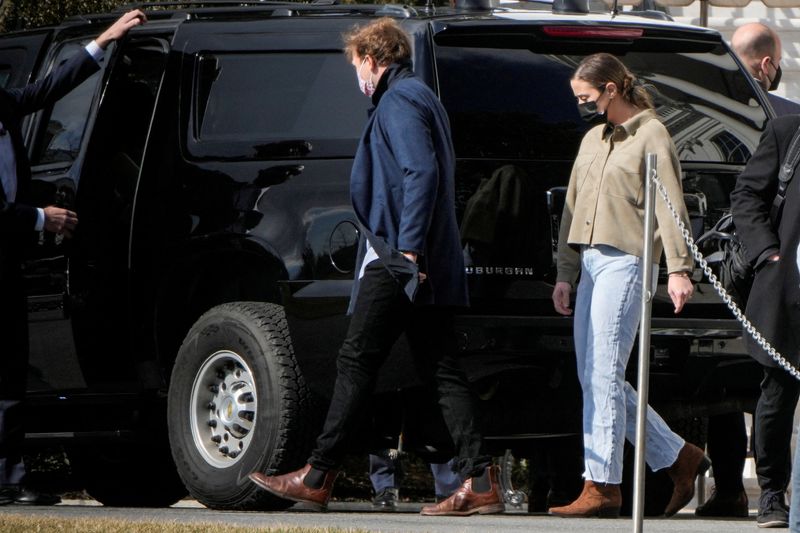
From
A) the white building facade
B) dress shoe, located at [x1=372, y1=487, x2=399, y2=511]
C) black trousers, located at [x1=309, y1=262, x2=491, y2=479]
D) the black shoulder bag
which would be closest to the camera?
black trousers, located at [x1=309, y1=262, x2=491, y2=479]

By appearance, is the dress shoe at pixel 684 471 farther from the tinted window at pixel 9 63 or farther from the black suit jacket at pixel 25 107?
the tinted window at pixel 9 63

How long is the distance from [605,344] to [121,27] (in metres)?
2.54

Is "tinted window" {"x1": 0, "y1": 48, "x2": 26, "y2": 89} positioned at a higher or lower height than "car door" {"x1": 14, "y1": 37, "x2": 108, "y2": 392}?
higher

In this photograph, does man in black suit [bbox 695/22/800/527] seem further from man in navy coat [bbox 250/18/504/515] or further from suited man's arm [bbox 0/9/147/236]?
suited man's arm [bbox 0/9/147/236]

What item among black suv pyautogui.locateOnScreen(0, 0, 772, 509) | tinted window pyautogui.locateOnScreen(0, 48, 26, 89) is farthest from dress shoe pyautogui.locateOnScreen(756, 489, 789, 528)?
tinted window pyautogui.locateOnScreen(0, 48, 26, 89)

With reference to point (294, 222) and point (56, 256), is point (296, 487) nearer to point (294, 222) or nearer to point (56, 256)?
point (294, 222)

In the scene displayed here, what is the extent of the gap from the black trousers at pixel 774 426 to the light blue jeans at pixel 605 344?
1.78 feet

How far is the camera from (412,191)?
6.58 meters

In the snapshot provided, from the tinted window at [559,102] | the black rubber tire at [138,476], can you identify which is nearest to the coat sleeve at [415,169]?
the tinted window at [559,102]

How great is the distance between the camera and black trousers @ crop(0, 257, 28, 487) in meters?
7.62

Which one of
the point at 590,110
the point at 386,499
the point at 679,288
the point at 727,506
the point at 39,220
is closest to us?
the point at 679,288

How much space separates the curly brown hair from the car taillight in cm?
61

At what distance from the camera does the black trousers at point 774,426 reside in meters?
6.89

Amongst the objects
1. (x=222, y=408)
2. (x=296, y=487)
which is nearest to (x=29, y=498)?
(x=222, y=408)
